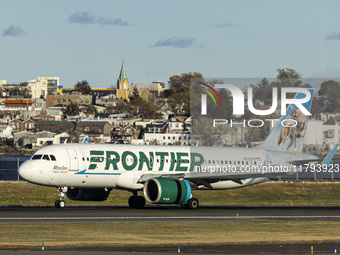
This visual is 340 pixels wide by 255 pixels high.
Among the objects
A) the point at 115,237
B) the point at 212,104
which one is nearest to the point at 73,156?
the point at 115,237

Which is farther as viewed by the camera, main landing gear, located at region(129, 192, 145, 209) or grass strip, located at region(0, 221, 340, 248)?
main landing gear, located at region(129, 192, 145, 209)

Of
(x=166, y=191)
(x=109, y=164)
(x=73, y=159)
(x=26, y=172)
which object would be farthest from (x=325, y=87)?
(x=26, y=172)

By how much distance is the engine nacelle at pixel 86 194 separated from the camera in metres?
50.9

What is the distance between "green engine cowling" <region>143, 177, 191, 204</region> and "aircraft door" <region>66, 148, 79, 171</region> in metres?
4.55

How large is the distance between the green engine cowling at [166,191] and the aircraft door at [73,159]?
14.9 feet

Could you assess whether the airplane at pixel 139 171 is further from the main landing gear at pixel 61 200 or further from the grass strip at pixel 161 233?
the grass strip at pixel 161 233

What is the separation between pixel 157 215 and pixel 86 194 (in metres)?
8.24

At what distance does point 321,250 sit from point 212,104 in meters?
89.6

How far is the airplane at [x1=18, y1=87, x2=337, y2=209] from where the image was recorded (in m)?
47.5

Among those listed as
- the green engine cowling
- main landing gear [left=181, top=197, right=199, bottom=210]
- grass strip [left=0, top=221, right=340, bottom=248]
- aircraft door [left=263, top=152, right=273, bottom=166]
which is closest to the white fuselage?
the green engine cowling

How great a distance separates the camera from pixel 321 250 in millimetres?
29484

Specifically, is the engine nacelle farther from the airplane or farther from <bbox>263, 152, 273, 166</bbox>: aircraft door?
<bbox>263, 152, 273, 166</bbox>: aircraft door

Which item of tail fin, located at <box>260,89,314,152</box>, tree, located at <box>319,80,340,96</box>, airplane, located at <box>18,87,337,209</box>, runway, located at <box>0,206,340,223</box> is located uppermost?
A: tree, located at <box>319,80,340,96</box>

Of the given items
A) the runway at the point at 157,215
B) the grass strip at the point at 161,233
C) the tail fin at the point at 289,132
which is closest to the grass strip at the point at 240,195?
the tail fin at the point at 289,132
